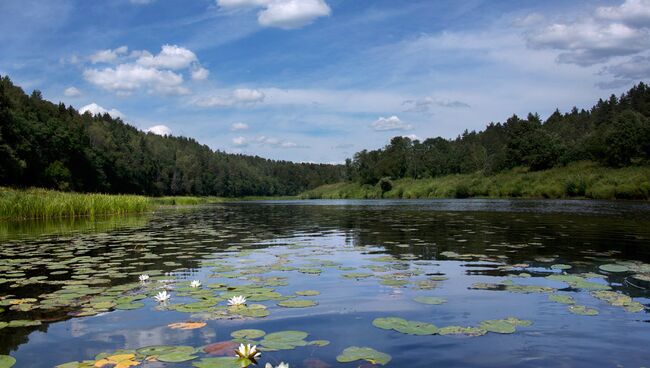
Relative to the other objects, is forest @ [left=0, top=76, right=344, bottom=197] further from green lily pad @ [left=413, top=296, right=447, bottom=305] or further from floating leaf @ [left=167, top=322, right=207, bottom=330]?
green lily pad @ [left=413, top=296, right=447, bottom=305]

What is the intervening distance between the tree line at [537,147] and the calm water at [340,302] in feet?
228

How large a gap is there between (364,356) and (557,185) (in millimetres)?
71413

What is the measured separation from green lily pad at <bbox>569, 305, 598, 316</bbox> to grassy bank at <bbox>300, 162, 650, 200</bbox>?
2055 inches

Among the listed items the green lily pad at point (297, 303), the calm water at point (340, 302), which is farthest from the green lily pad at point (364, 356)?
the green lily pad at point (297, 303)

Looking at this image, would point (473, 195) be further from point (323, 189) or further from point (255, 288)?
point (323, 189)

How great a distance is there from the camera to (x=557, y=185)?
222 feet

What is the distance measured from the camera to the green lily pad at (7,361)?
464cm

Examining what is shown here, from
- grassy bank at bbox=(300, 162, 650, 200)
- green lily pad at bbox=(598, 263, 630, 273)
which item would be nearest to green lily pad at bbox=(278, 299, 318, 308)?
green lily pad at bbox=(598, 263, 630, 273)

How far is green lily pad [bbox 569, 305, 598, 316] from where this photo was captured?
6.46 metres

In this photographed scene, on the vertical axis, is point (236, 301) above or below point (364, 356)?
above

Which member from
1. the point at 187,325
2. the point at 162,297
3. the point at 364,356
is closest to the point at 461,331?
the point at 364,356

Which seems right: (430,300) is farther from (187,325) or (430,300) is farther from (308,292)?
(187,325)

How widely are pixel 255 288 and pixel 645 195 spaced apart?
5502 cm

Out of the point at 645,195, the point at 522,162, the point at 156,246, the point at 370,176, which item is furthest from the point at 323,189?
the point at 156,246
